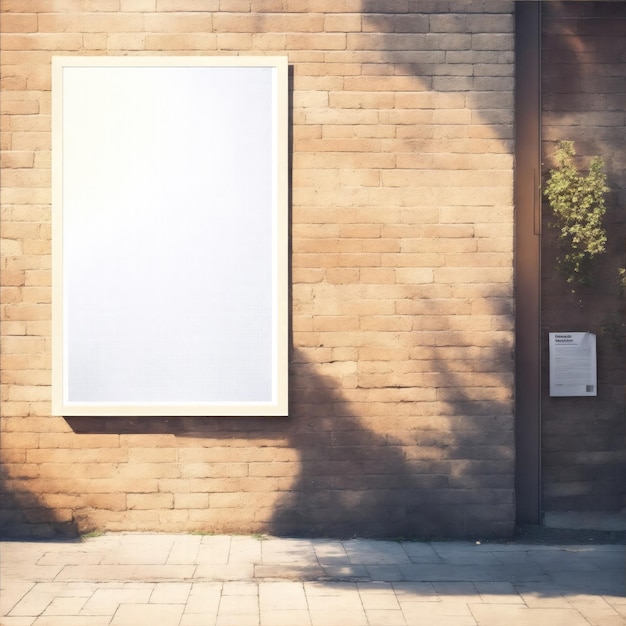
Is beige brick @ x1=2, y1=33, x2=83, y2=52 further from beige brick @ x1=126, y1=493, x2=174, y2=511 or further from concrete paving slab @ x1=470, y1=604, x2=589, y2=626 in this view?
concrete paving slab @ x1=470, y1=604, x2=589, y2=626

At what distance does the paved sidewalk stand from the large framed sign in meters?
1.04

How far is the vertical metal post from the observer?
25.1ft

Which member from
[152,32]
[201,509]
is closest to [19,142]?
[152,32]

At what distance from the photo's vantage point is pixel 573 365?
7.80m

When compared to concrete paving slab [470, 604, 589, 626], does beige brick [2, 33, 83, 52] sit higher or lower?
higher

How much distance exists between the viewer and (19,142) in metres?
7.29

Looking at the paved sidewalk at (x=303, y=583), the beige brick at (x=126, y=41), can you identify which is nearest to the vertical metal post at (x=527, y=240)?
the paved sidewalk at (x=303, y=583)

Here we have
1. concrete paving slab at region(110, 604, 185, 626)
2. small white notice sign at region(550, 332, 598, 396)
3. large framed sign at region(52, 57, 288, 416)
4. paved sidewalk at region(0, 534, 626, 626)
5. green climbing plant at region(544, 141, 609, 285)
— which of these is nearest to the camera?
concrete paving slab at region(110, 604, 185, 626)

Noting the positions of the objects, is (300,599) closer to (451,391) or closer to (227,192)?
(451,391)

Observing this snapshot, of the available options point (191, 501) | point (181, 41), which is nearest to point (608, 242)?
point (181, 41)

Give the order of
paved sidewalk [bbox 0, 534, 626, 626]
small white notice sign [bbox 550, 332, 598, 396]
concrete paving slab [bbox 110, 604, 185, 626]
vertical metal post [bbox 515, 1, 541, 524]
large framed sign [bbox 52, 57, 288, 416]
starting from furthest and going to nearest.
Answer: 1. small white notice sign [bbox 550, 332, 598, 396]
2. vertical metal post [bbox 515, 1, 541, 524]
3. large framed sign [bbox 52, 57, 288, 416]
4. paved sidewalk [bbox 0, 534, 626, 626]
5. concrete paving slab [bbox 110, 604, 185, 626]

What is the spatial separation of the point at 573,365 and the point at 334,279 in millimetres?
2059

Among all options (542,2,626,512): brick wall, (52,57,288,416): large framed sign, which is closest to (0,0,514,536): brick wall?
(52,57,288,416): large framed sign

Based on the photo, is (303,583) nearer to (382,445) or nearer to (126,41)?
(382,445)
